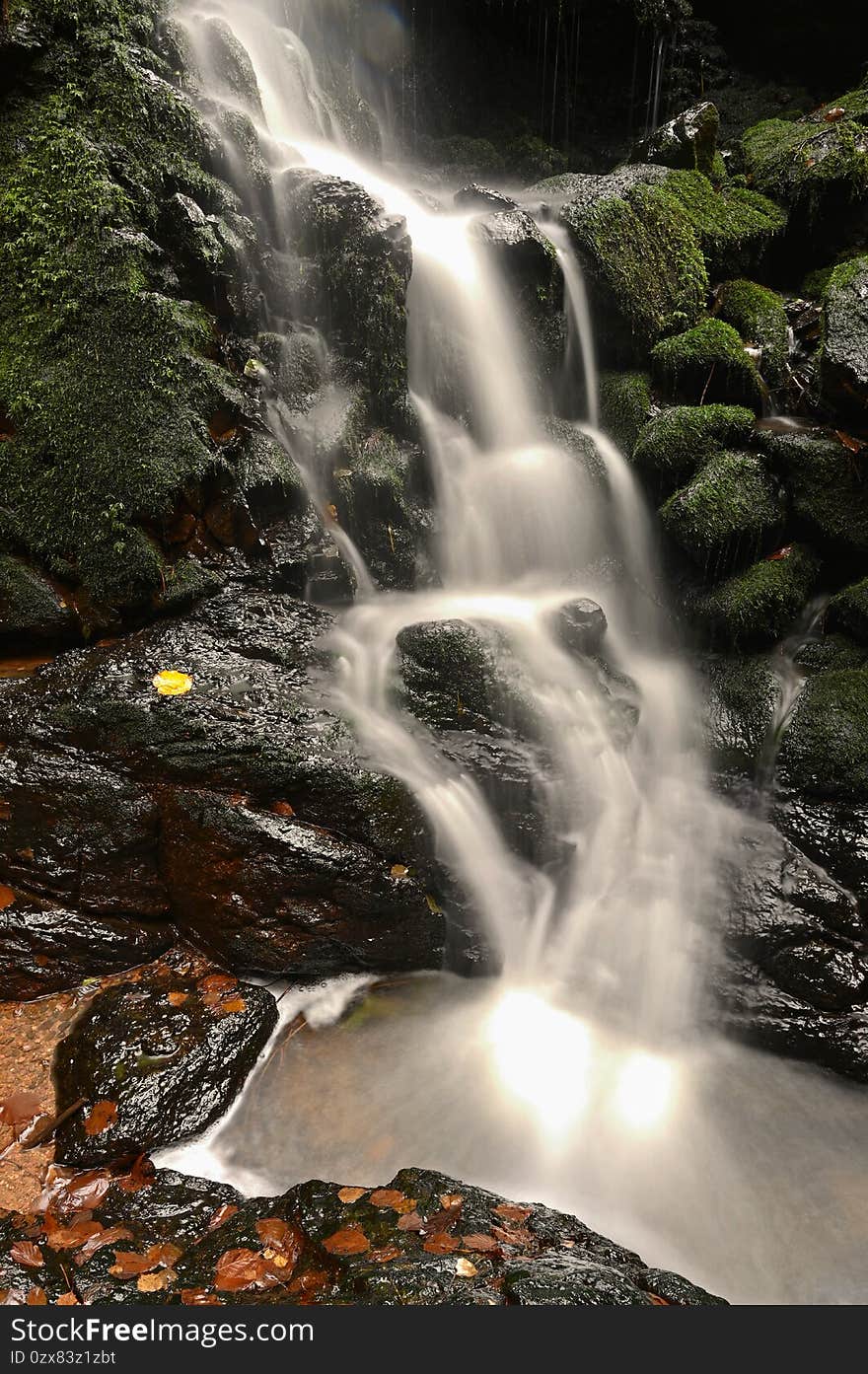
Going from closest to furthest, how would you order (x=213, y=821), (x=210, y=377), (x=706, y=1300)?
(x=706, y=1300), (x=213, y=821), (x=210, y=377)

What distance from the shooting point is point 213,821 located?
13.0ft

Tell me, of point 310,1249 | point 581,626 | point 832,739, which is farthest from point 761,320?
point 310,1249

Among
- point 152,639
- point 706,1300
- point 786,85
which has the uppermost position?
point 786,85

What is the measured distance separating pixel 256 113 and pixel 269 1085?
29.8ft

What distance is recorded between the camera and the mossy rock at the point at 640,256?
24.3 feet

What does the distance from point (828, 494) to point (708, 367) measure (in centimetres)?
198

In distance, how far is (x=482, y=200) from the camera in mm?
8266

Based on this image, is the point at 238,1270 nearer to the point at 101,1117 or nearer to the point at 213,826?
the point at 101,1117

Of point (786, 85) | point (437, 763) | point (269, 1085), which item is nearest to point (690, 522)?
point (437, 763)

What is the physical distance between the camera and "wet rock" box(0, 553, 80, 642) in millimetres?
4562

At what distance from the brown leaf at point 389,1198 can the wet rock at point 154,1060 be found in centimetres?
96

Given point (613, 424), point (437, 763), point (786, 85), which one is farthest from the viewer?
point (786, 85)

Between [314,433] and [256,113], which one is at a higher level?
[256,113]

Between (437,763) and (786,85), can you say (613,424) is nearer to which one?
(437,763)
